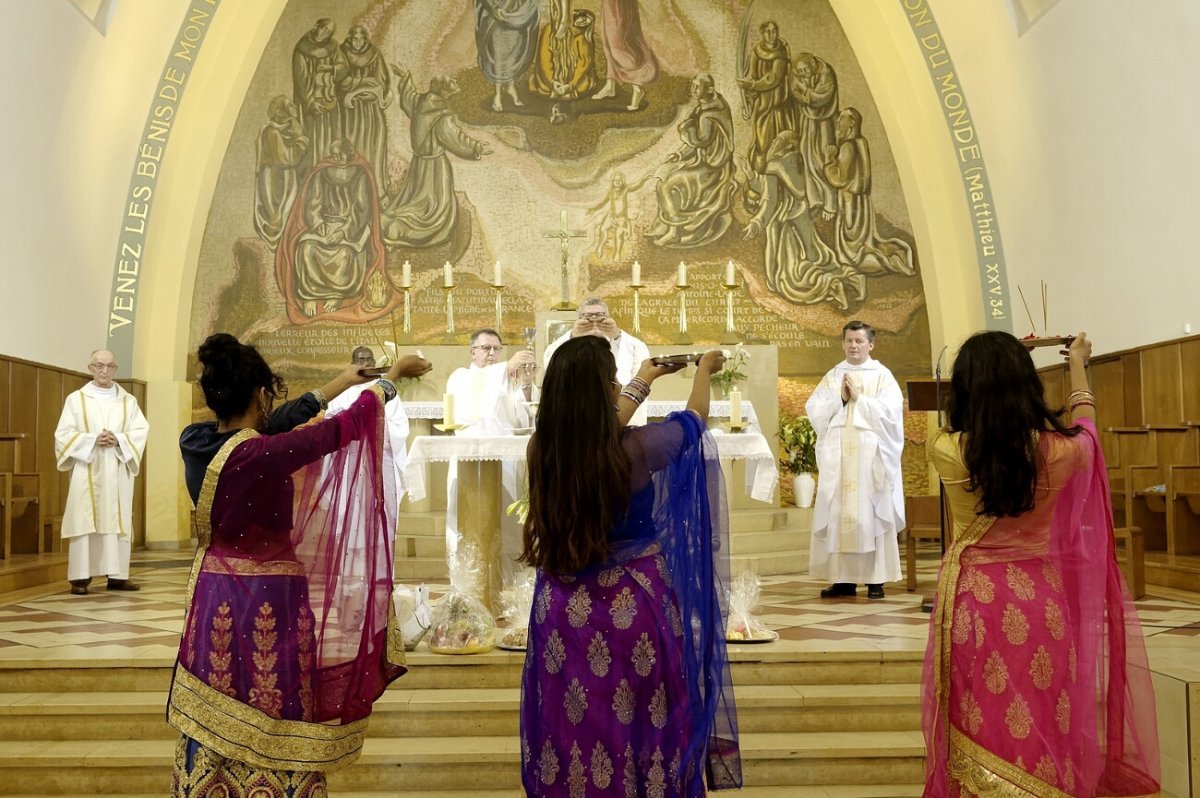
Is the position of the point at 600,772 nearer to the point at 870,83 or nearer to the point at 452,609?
the point at 452,609

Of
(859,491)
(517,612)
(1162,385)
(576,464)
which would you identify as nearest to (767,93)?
(1162,385)

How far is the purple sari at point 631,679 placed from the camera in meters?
3.02

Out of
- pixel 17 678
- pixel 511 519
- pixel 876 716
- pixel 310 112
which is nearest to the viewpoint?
pixel 876 716

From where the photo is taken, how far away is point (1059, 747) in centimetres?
321

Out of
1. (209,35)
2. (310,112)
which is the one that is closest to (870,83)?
(310,112)

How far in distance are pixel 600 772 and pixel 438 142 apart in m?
11.2

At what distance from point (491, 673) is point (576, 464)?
9.02 ft

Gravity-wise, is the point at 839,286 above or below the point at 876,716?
above

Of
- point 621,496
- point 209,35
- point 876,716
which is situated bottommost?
point 876,716

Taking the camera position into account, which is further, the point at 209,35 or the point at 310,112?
the point at 310,112

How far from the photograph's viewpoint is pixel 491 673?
17.9 feet

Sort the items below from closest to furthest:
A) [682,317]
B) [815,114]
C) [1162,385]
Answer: [1162,385], [682,317], [815,114]

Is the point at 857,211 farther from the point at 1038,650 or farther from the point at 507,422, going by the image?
the point at 1038,650

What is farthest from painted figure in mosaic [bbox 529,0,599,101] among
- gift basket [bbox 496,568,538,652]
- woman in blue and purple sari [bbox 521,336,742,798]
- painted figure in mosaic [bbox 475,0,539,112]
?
woman in blue and purple sari [bbox 521,336,742,798]
